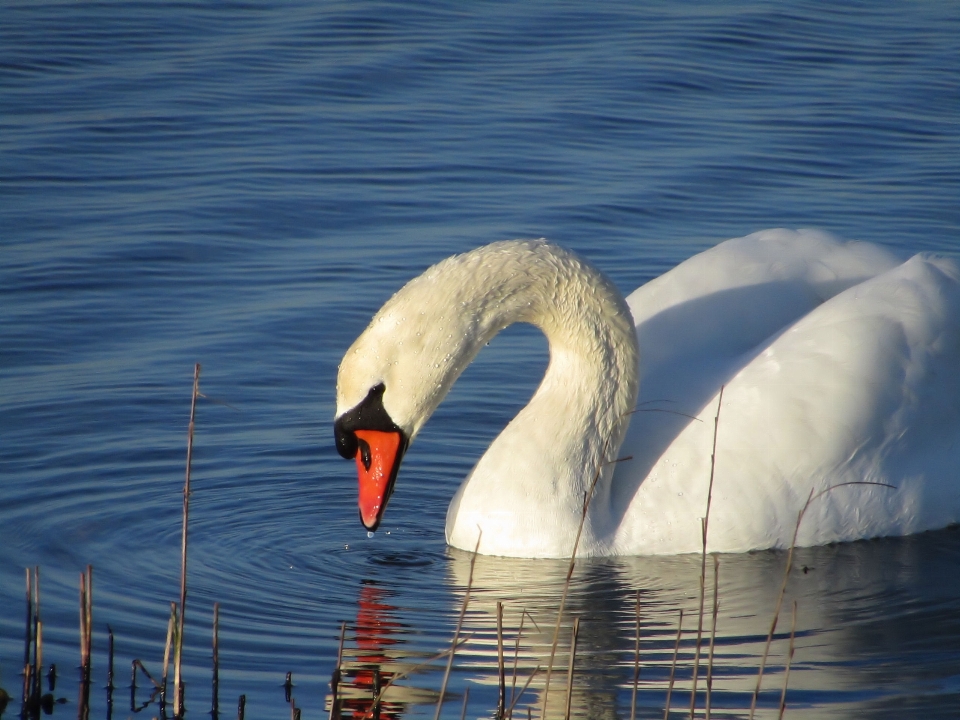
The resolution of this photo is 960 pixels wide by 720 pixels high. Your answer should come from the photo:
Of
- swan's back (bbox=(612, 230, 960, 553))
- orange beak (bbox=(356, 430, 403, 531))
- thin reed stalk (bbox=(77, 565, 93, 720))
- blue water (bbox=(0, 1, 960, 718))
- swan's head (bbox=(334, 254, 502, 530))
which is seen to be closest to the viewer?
thin reed stalk (bbox=(77, 565, 93, 720))

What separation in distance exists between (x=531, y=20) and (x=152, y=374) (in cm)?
1081

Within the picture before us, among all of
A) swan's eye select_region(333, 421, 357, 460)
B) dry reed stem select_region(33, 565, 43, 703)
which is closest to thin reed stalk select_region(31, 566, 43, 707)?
dry reed stem select_region(33, 565, 43, 703)

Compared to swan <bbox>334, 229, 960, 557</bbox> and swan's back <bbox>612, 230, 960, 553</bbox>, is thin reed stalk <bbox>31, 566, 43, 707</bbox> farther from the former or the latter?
swan's back <bbox>612, 230, 960, 553</bbox>

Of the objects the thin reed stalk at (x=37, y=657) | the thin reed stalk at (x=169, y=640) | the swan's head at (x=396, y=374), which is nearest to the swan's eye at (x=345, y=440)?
the swan's head at (x=396, y=374)

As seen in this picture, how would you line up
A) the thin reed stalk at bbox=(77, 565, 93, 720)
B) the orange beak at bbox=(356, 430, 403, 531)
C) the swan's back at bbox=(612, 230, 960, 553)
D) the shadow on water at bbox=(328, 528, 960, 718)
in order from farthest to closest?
the swan's back at bbox=(612, 230, 960, 553) < the orange beak at bbox=(356, 430, 403, 531) < the shadow on water at bbox=(328, 528, 960, 718) < the thin reed stalk at bbox=(77, 565, 93, 720)

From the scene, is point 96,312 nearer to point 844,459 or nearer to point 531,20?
point 844,459

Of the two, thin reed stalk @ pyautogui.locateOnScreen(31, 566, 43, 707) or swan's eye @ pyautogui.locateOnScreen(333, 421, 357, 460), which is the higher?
swan's eye @ pyautogui.locateOnScreen(333, 421, 357, 460)

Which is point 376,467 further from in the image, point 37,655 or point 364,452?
point 37,655

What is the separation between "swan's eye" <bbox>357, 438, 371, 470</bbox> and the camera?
6.25m

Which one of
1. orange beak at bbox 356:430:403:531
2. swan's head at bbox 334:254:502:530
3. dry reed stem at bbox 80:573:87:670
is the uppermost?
swan's head at bbox 334:254:502:530

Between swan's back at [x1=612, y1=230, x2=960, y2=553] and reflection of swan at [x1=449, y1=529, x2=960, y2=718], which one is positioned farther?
swan's back at [x1=612, y1=230, x2=960, y2=553]

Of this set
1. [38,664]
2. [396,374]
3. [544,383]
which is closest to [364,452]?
[396,374]

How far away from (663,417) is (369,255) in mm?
4494

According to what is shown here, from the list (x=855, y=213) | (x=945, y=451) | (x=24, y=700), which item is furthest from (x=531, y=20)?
(x=24, y=700)
